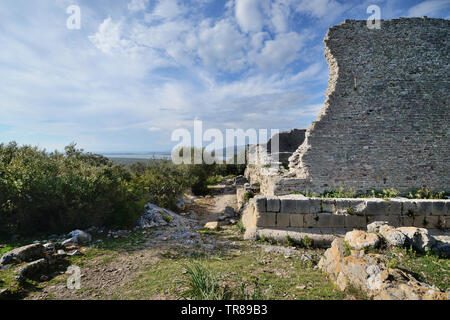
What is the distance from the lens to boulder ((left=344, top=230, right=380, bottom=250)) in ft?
12.8

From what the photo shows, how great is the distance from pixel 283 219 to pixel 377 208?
245 centimetres

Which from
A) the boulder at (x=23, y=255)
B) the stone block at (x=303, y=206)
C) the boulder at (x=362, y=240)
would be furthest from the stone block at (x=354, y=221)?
the boulder at (x=23, y=255)

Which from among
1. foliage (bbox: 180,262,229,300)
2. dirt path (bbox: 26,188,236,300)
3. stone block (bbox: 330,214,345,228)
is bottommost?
dirt path (bbox: 26,188,236,300)

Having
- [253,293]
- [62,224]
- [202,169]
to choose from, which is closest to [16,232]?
[62,224]

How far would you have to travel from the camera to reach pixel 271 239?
5641 mm

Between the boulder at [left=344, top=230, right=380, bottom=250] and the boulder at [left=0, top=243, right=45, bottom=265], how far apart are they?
6.29 meters

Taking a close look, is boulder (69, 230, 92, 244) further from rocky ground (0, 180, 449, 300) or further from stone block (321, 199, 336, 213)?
stone block (321, 199, 336, 213)

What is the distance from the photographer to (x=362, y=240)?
400 centimetres

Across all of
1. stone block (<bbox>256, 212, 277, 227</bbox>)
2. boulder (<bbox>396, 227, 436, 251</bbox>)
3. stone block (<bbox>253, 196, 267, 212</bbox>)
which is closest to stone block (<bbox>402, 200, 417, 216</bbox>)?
boulder (<bbox>396, 227, 436, 251</bbox>)

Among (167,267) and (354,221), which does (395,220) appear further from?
(167,267)

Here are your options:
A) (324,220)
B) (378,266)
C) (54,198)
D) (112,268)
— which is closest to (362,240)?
(378,266)

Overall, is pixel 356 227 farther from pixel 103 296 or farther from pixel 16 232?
pixel 16 232

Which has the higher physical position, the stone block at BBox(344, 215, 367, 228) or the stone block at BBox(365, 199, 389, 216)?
the stone block at BBox(365, 199, 389, 216)

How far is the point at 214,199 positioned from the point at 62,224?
27.5 feet
